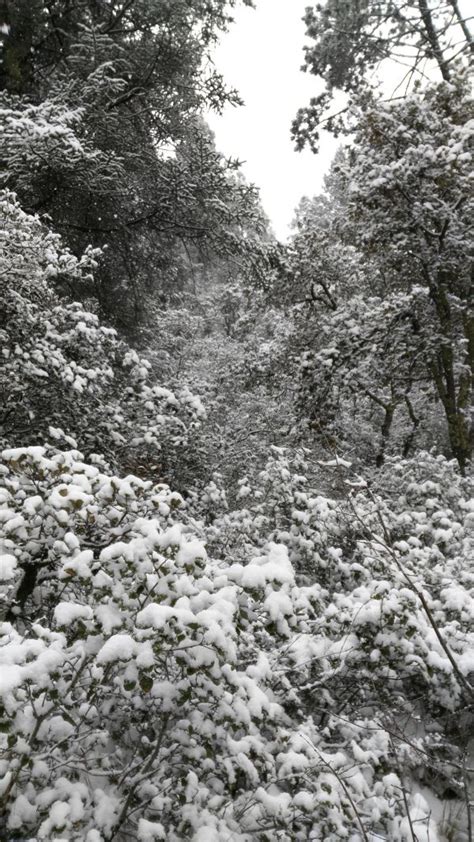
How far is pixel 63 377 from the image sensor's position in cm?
507

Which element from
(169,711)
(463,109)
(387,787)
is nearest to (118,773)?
(169,711)

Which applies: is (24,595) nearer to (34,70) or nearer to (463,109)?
(463,109)

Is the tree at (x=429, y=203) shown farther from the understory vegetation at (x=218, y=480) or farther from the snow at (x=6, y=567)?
the snow at (x=6, y=567)

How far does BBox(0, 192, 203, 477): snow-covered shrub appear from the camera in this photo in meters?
5.08

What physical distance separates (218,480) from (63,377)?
8.86ft

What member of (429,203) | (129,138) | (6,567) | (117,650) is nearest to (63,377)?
(6,567)

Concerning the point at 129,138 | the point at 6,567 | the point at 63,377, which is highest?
the point at 129,138

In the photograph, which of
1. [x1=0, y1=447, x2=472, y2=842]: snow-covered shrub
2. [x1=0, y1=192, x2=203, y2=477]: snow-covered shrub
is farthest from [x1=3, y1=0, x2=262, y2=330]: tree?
[x1=0, y1=447, x2=472, y2=842]: snow-covered shrub

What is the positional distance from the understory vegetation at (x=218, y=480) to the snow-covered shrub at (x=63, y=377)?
0.04m

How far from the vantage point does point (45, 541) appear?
2.75 metres

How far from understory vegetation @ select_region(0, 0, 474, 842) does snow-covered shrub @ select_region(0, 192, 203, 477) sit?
4cm

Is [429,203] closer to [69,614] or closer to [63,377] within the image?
[63,377]

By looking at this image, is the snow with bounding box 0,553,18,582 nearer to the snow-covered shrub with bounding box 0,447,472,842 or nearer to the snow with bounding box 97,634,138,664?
the snow-covered shrub with bounding box 0,447,472,842

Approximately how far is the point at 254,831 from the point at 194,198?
325 inches
